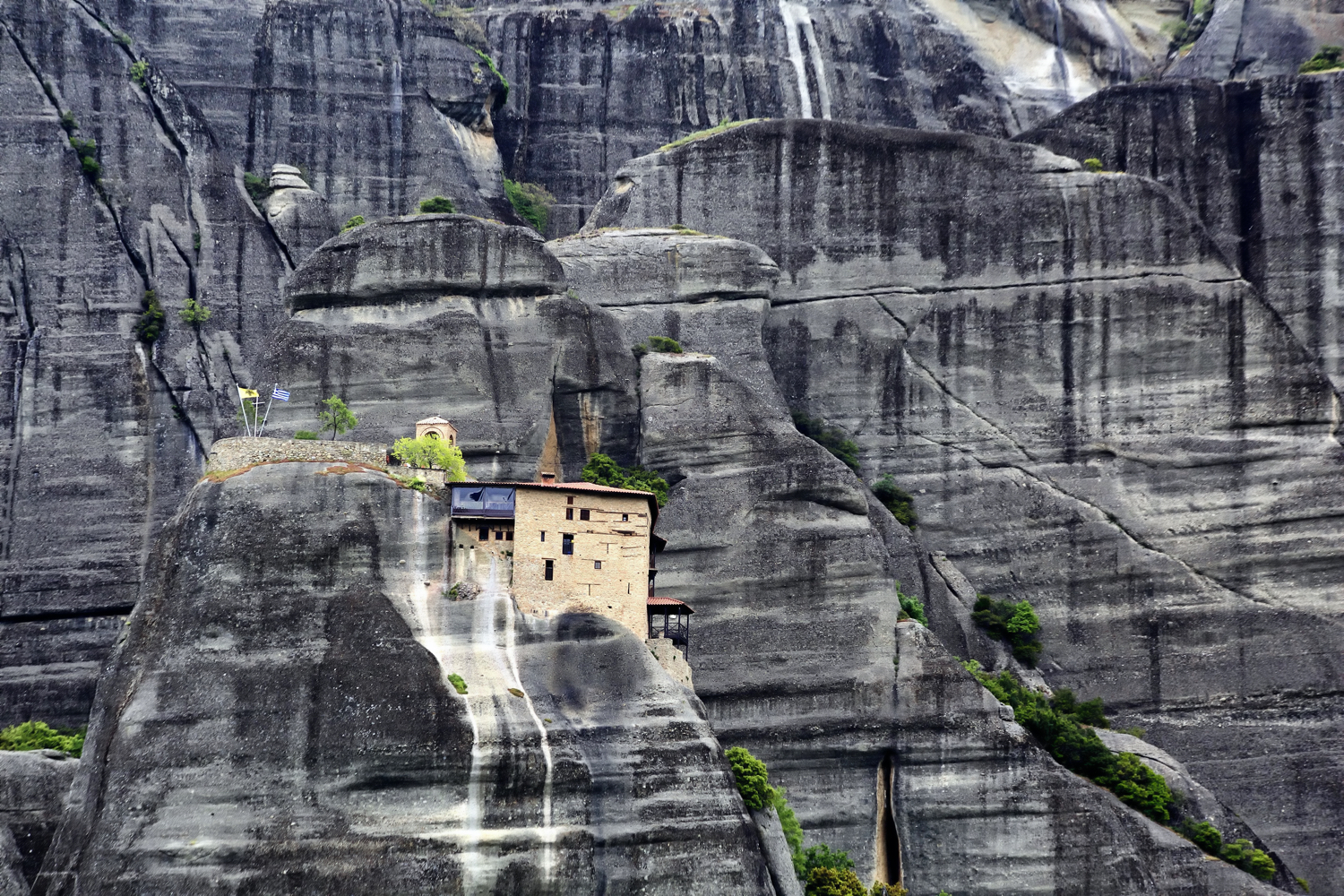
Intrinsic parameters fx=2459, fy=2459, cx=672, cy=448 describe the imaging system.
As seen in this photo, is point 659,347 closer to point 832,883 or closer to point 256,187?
point 256,187

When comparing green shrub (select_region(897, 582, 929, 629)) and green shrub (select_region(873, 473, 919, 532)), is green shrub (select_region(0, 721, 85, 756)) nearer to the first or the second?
green shrub (select_region(897, 582, 929, 629))

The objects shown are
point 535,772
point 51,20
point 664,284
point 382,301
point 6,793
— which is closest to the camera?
point 535,772

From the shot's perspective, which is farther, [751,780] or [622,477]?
[622,477]

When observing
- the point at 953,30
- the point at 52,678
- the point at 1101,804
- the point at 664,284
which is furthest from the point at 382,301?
the point at 953,30

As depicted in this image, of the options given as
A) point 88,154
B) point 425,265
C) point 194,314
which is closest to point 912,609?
point 425,265

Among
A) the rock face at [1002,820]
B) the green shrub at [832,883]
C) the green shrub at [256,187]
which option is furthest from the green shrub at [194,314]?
the green shrub at [832,883]

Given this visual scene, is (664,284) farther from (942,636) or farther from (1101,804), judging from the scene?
(1101,804)
